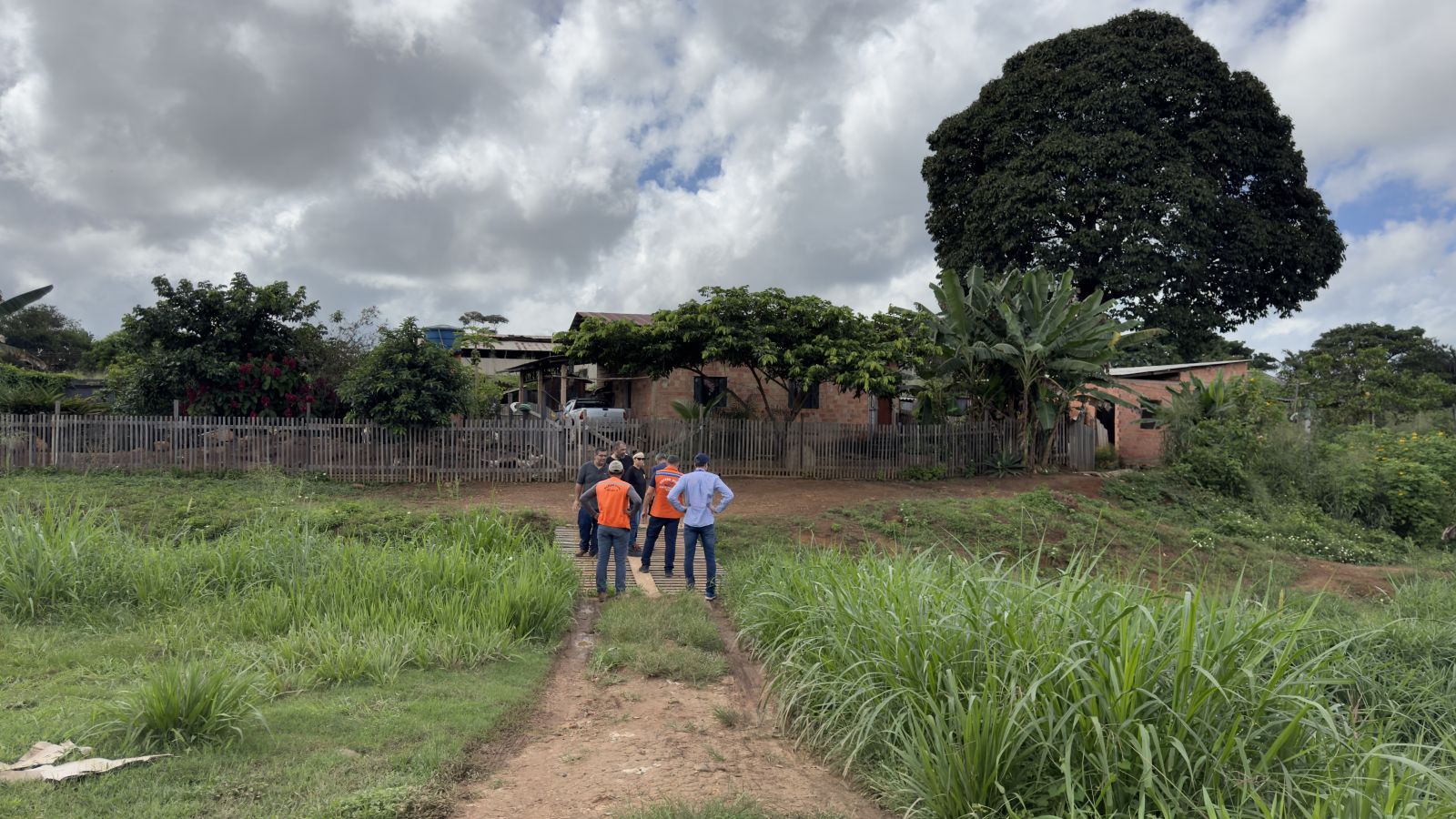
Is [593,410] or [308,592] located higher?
[593,410]

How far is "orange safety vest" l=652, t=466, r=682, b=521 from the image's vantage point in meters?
9.82

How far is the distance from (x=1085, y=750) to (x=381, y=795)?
3126mm

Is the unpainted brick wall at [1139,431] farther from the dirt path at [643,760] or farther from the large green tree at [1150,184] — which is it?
the dirt path at [643,760]

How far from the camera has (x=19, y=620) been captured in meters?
6.89

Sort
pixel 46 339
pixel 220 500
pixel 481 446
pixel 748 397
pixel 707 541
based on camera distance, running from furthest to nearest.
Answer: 1. pixel 46 339
2. pixel 748 397
3. pixel 481 446
4. pixel 220 500
5. pixel 707 541

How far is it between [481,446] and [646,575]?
8.28 m

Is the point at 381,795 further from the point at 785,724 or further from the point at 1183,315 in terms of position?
the point at 1183,315

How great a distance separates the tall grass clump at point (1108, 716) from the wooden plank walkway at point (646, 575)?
488 cm

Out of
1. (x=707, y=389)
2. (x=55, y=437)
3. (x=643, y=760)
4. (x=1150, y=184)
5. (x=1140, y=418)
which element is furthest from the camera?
(x=1150, y=184)

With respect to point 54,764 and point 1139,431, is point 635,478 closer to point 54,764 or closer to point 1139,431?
point 54,764

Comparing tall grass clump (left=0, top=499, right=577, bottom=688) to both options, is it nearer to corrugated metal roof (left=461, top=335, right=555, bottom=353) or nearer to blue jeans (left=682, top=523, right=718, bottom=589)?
blue jeans (left=682, top=523, right=718, bottom=589)

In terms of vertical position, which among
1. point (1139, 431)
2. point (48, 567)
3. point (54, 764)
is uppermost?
point (1139, 431)

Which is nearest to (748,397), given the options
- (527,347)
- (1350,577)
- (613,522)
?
(1350,577)

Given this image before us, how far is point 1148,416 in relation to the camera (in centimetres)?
2169
